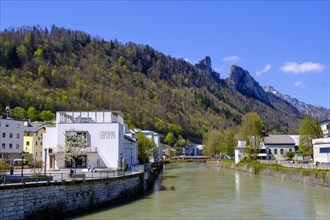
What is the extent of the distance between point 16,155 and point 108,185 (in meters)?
56.6

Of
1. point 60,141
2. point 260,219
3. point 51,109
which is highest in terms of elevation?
point 51,109

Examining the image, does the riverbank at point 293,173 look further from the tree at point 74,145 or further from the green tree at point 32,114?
the green tree at point 32,114

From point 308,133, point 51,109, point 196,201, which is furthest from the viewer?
point 51,109

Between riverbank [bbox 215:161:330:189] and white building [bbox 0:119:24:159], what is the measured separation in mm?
52497

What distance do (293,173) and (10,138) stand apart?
58895 millimetres

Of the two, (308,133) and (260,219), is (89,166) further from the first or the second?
(308,133)

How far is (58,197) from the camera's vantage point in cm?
3183

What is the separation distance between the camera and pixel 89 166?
55469 mm

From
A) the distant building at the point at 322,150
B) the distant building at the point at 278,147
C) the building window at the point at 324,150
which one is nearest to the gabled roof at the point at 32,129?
the distant building at the point at 278,147

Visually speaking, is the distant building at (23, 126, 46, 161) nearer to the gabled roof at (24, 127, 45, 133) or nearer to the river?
the gabled roof at (24, 127, 45, 133)

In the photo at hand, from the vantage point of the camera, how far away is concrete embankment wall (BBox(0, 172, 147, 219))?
88.8 feet

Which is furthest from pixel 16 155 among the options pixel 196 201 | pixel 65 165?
pixel 196 201

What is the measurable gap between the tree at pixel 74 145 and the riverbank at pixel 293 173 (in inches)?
1286

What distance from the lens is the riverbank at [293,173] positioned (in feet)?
178
